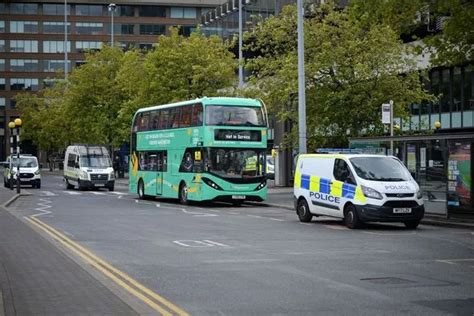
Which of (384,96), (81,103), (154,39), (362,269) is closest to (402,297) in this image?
(362,269)

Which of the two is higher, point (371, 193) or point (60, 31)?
point (60, 31)

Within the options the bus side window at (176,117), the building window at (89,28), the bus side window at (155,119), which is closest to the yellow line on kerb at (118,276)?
the bus side window at (176,117)

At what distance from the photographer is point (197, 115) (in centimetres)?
3048

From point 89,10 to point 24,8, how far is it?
32.9 ft

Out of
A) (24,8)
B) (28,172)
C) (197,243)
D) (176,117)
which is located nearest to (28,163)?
(28,172)

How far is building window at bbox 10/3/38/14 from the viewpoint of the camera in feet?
395

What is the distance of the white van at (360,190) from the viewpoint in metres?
19.6

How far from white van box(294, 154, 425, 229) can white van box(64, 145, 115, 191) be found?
2615 centimetres

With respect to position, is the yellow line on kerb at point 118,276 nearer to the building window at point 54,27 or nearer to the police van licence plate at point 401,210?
the police van licence plate at point 401,210

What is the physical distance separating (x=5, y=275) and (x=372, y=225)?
41.2 ft

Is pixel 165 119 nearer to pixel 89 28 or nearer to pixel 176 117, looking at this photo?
pixel 176 117

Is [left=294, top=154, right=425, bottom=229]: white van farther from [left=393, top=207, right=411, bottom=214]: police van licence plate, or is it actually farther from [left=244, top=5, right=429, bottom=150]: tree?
[left=244, top=5, right=429, bottom=150]: tree

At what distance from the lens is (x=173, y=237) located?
17.9m

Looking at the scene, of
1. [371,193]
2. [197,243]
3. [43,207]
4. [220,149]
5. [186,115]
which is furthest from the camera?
[186,115]
